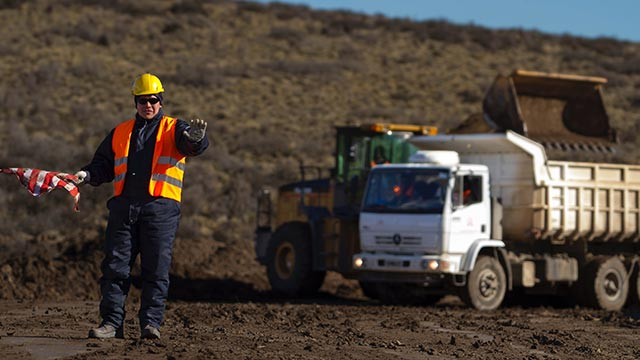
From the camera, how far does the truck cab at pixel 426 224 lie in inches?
763

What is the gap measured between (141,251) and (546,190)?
10.6m

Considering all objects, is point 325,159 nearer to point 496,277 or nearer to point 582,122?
point 582,122

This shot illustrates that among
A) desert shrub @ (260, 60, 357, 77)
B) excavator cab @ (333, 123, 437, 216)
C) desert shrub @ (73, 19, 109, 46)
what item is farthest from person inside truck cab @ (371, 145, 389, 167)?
desert shrub @ (73, 19, 109, 46)

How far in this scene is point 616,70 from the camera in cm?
6191

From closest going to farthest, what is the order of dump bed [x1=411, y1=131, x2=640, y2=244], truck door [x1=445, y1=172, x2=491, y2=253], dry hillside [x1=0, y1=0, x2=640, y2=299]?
truck door [x1=445, y1=172, x2=491, y2=253] < dump bed [x1=411, y1=131, x2=640, y2=244] < dry hillside [x1=0, y1=0, x2=640, y2=299]

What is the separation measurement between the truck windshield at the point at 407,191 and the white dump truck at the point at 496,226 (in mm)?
15

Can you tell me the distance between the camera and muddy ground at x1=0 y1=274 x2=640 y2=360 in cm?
1091

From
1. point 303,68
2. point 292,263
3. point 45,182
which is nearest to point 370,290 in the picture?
point 292,263

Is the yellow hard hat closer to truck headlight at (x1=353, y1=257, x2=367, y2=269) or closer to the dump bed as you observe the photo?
truck headlight at (x1=353, y1=257, x2=367, y2=269)

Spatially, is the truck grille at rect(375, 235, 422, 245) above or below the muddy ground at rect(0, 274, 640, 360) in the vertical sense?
above

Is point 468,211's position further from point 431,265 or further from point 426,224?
point 431,265

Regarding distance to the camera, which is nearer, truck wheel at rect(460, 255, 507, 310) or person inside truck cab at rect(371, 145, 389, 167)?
truck wheel at rect(460, 255, 507, 310)

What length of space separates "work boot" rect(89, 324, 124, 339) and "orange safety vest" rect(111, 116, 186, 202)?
1.10 m

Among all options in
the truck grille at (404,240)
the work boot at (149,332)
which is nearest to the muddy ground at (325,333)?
the work boot at (149,332)
